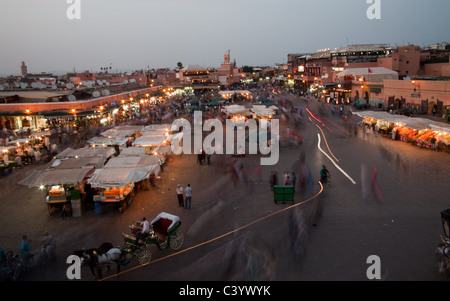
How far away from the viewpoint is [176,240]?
8.44m

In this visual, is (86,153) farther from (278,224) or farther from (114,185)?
(278,224)

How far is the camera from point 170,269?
7.46 metres

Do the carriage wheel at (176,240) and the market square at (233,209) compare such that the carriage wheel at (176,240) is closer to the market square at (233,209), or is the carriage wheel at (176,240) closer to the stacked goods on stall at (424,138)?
the market square at (233,209)

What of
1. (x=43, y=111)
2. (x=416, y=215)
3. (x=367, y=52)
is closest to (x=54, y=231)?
(x=416, y=215)

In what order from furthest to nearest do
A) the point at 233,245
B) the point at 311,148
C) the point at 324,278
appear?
the point at 311,148
the point at 233,245
the point at 324,278

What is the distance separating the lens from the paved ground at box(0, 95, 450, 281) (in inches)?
284

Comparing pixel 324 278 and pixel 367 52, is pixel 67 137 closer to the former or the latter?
pixel 324 278

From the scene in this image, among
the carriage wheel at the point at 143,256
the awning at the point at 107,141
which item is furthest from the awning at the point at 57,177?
the awning at the point at 107,141

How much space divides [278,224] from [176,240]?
2.99 m

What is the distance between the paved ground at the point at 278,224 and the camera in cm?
722

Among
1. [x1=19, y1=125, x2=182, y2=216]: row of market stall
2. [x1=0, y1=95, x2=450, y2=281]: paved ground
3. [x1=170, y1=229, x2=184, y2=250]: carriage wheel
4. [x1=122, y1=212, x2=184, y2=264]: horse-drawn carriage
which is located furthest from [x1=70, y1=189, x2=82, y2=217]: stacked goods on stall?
[x1=170, y1=229, x2=184, y2=250]: carriage wheel

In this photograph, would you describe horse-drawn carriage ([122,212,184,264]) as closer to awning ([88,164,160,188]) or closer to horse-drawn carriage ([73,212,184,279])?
horse-drawn carriage ([73,212,184,279])

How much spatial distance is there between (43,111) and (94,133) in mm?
5510

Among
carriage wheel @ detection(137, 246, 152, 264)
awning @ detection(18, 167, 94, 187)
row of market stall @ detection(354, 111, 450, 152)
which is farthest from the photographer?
row of market stall @ detection(354, 111, 450, 152)
